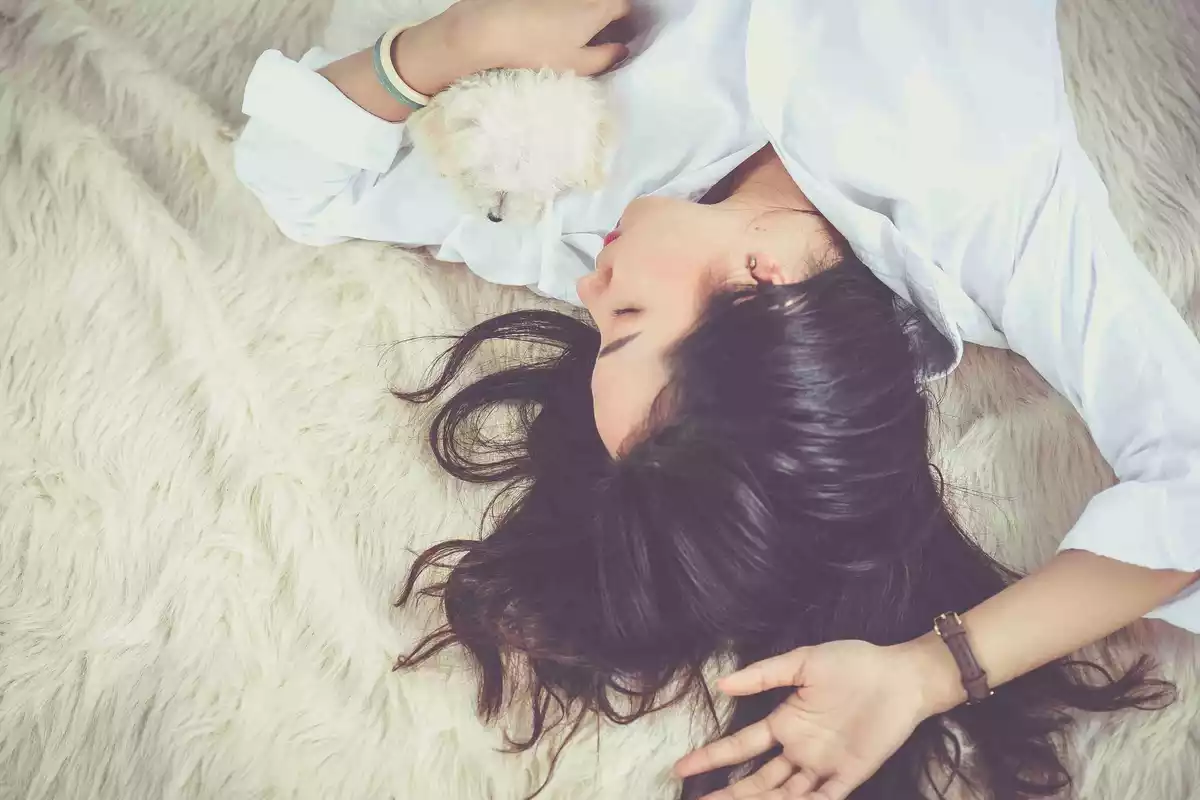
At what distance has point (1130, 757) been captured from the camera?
2.28 feet

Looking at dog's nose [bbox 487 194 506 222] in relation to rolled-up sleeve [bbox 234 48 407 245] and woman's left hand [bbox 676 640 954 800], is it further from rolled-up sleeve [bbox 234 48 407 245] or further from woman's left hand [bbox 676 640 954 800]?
woman's left hand [bbox 676 640 954 800]

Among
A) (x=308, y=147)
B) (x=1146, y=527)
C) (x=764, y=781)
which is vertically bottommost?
(x=764, y=781)

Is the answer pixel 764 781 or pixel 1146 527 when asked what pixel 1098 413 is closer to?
pixel 1146 527

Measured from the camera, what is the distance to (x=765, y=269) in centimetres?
71

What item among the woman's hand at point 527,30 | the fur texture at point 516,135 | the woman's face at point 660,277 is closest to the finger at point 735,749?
the woman's face at point 660,277

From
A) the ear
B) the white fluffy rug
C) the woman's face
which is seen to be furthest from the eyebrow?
the white fluffy rug

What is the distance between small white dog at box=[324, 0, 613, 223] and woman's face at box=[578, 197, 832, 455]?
0.07 m

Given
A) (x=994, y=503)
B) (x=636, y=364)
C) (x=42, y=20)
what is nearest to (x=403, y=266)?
(x=636, y=364)

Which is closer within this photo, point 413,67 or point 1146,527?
point 1146,527

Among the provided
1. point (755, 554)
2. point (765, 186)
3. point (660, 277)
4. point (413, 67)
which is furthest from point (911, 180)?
point (413, 67)

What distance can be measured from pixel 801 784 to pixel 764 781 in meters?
0.03

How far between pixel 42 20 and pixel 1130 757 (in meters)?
1.16

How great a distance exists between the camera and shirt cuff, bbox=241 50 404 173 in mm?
811

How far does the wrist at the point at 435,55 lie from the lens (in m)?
0.78
